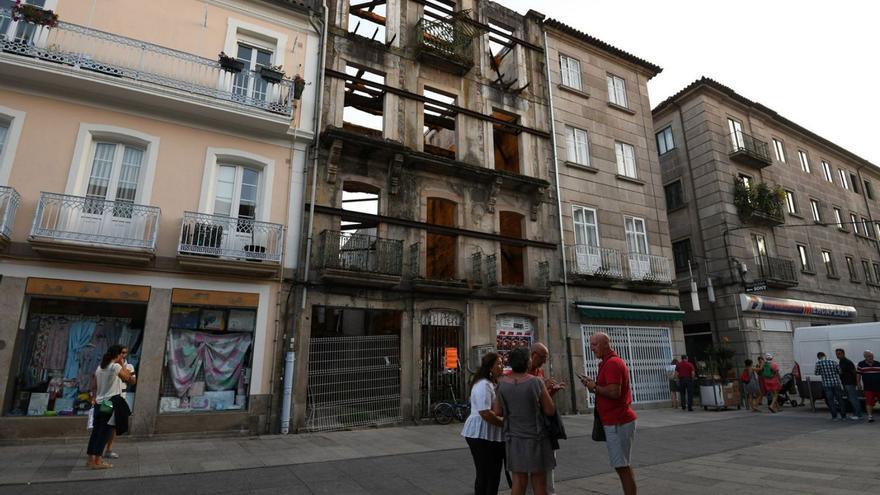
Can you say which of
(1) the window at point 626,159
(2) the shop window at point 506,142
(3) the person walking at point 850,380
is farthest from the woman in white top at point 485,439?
(1) the window at point 626,159

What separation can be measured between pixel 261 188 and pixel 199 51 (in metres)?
3.87

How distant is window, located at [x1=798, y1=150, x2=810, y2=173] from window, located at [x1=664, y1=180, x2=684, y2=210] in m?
9.48

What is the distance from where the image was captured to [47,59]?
9.51 meters

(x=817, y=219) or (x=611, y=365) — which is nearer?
(x=611, y=365)

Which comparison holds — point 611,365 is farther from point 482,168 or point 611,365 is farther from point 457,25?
point 457,25

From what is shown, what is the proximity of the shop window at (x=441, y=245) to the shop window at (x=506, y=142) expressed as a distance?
8.74 ft

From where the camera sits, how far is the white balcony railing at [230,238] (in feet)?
33.1

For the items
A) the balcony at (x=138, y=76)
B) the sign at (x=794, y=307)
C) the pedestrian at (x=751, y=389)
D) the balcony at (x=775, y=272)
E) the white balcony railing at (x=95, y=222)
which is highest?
the balcony at (x=138, y=76)

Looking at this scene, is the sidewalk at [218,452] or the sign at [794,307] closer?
the sidewalk at [218,452]

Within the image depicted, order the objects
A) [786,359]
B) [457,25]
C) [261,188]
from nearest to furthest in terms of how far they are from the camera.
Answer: [261,188]
[457,25]
[786,359]

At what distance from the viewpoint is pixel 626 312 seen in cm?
1558

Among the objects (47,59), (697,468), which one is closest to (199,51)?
→ (47,59)

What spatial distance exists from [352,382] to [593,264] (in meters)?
9.25

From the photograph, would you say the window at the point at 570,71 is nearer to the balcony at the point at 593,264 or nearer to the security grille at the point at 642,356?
the balcony at the point at 593,264
